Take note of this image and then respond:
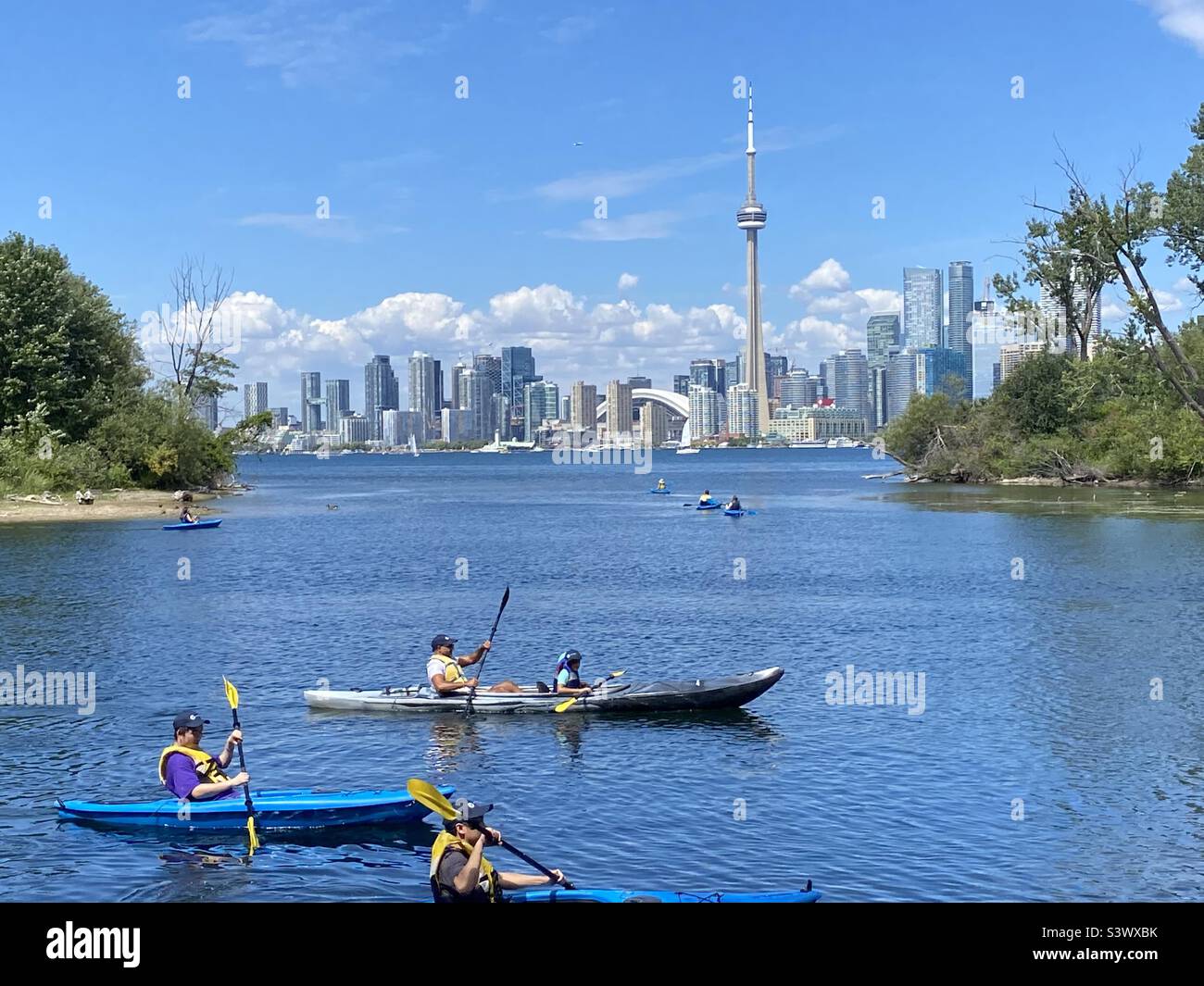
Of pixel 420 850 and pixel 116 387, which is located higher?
pixel 116 387

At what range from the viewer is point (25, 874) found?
17406 mm

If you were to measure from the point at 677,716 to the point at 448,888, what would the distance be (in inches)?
487

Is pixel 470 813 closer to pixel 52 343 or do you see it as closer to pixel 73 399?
pixel 52 343

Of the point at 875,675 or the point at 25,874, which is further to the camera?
the point at 875,675

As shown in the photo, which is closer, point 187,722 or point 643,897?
point 643,897

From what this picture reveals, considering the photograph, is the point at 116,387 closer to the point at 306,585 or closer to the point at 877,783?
the point at 306,585

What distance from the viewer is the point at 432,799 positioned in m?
14.9

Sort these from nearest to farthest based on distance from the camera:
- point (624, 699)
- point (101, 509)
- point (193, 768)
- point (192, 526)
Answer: point (193, 768)
point (624, 699)
point (192, 526)
point (101, 509)

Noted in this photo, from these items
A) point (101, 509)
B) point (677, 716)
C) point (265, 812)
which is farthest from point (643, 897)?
point (101, 509)

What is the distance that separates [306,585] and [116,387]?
1998 inches

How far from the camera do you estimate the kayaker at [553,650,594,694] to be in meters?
26.3
